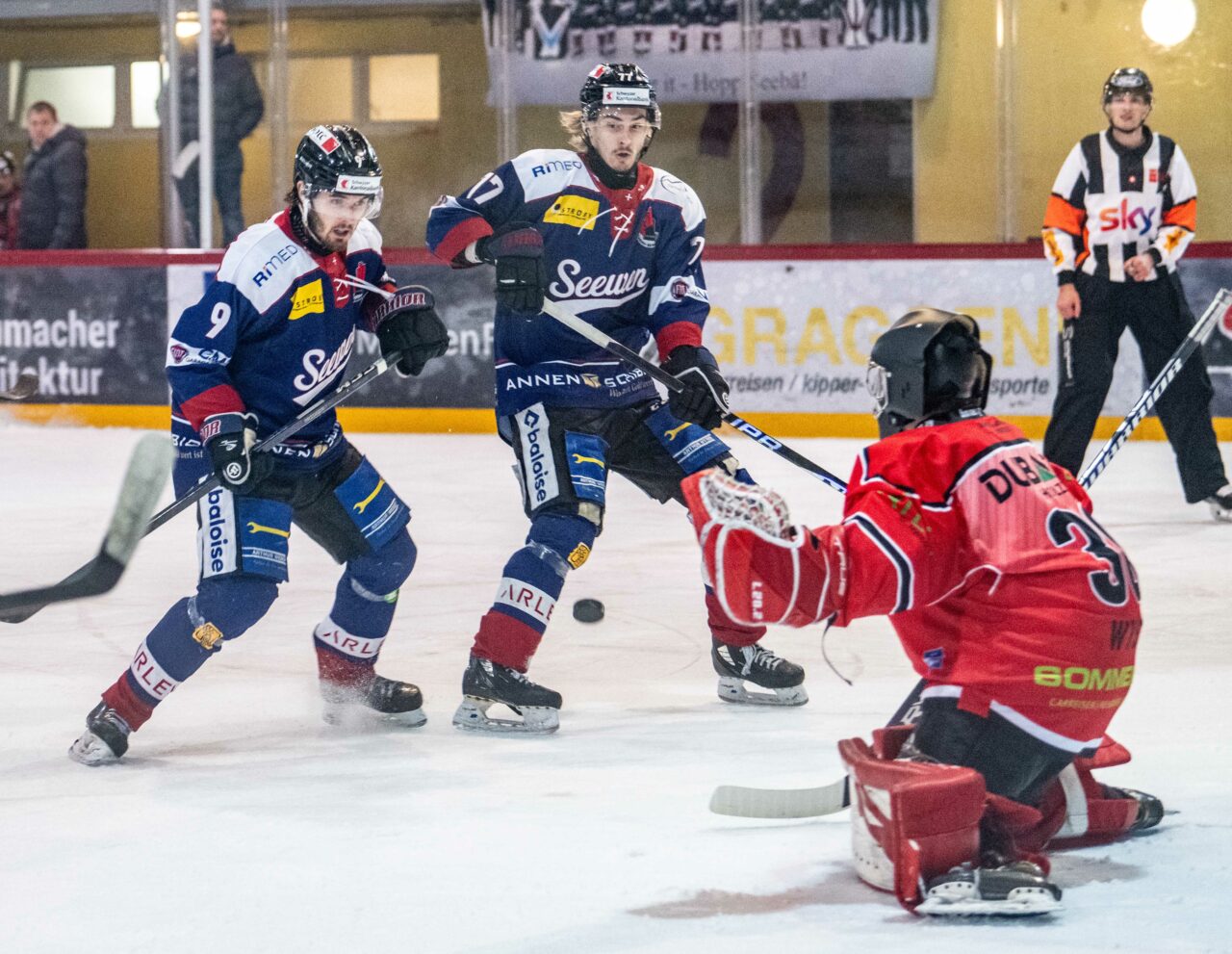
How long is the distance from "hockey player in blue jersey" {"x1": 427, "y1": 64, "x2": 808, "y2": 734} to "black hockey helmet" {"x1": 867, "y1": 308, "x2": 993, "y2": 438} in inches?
42.1

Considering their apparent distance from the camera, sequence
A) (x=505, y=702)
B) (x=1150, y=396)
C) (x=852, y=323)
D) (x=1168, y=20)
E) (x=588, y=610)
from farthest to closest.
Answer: (x=1168, y=20)
(x=852, y=323)
(x=588, y=610)
(x=1150, y=396)
(x=505, y=702)

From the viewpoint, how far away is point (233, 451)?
301cm

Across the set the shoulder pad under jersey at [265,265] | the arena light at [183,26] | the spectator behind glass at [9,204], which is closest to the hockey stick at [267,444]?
the shoulder pad under jersey at [265,265]

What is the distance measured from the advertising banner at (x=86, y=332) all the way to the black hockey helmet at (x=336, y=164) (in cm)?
572

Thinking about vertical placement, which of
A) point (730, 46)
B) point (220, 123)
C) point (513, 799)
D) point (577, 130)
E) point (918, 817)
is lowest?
point (513, 799)

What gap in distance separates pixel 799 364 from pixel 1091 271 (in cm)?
216

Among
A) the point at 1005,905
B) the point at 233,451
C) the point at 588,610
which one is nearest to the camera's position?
the point at 1005,905

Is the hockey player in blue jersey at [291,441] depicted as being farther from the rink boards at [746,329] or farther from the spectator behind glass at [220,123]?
the spectator behind glass at [220,123]

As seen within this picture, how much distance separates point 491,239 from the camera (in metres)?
3.45

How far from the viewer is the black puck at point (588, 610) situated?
4238 mm

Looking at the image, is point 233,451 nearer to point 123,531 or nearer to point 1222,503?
point 123,531

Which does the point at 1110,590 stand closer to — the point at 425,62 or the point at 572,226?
the point at 572,226

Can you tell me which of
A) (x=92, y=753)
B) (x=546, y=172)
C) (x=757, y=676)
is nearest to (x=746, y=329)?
(x=546, y=172)

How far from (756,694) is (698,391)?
564mm
